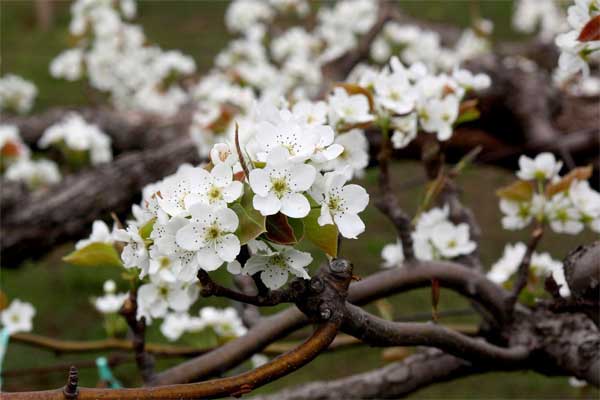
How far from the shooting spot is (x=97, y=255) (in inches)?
41.2

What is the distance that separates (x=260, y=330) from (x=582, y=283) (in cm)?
46

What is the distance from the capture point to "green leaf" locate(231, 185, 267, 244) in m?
0.70

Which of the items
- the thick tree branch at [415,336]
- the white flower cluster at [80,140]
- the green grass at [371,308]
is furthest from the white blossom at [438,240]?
the white flower cluster at [80,140]

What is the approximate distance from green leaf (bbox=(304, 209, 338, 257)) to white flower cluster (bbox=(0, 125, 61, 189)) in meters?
1.81

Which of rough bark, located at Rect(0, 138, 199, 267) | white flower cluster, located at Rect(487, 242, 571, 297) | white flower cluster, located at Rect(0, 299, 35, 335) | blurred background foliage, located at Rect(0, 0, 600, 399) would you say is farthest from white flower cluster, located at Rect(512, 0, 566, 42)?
white flower cluster, located at Rect(0, 299, 35, 335)

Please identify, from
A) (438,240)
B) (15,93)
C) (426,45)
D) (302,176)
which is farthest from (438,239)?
(15,93)

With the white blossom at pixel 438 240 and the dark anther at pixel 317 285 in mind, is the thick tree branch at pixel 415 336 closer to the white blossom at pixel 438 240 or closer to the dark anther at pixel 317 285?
the dark anther at pixel 317 285

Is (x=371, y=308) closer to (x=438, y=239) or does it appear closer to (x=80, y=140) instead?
(x=80, y=140)

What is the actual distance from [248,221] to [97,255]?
1.34 feet

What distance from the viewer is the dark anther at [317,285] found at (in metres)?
0.78

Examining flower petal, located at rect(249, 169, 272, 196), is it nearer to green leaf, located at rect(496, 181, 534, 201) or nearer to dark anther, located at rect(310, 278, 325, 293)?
dark anther, located at rect(310, 278, 325, 293)

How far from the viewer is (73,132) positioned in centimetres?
238

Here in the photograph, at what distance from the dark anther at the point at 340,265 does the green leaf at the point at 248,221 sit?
113mm

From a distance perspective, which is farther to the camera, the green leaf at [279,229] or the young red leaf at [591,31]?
the young red leaf at [591,31]
